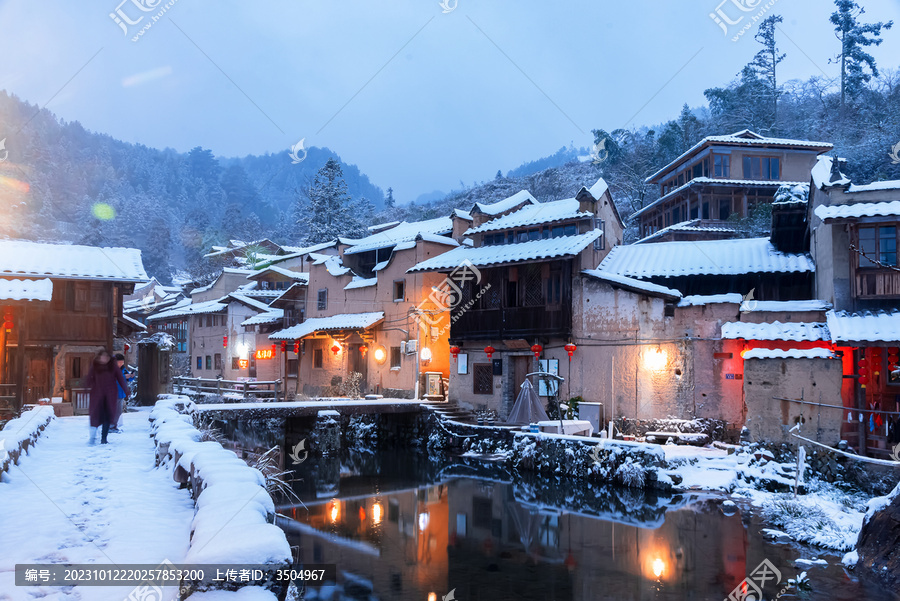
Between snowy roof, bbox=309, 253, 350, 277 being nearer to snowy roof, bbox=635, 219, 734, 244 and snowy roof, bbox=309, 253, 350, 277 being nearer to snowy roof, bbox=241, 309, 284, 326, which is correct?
snowy roof, bbox=241, 309, 284, 326

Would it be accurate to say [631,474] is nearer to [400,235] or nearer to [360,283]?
[360,283]

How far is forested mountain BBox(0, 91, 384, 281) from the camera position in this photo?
80.7m

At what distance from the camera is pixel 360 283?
117 ft

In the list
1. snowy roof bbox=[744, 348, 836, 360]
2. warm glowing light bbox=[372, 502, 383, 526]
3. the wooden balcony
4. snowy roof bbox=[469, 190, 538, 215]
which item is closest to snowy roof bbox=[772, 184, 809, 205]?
the wooden balcony

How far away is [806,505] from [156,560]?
49.4 ft

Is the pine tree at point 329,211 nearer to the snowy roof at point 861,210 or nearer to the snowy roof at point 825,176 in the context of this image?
the snowy roof at point 825,176

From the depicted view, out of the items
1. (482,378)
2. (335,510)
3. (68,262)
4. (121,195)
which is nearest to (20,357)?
(68,262)

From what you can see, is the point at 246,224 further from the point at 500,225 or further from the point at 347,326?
A: the point at 500,225

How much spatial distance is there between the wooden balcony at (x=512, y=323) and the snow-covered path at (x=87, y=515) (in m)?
17.4

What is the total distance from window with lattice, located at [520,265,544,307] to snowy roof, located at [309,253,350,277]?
13660 millimetres

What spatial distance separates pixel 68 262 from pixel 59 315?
216 cm

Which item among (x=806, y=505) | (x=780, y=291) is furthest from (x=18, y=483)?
(x=780, y=291)

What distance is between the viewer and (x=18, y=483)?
873 centimetres

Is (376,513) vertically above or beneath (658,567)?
beneath
